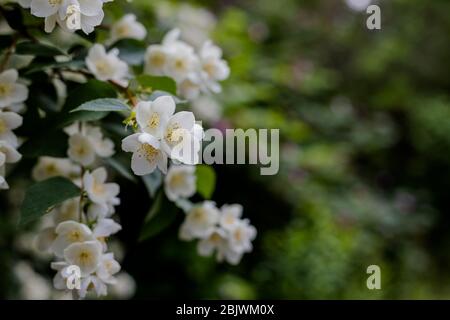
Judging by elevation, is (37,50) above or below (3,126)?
above

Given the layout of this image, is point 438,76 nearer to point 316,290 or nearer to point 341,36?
point 341,36

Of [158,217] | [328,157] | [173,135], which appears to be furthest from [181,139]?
[328,157]

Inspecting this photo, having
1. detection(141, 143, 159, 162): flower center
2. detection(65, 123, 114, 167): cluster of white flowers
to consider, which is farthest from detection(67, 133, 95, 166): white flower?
detection(141, 143, 159, 162): flower center

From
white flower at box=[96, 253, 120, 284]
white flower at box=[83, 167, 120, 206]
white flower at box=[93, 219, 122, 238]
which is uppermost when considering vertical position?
white flower at box=[83, 167, 120, 206]

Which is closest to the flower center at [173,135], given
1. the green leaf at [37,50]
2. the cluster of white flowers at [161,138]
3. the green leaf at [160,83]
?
the cluster of white flowers at [161,138]

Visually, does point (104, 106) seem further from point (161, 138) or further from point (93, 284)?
point (93, 284)

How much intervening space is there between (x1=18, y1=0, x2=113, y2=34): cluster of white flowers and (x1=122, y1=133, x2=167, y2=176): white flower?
15 cm

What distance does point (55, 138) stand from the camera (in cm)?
75

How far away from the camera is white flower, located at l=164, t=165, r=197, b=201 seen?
0.84 m

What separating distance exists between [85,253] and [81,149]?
171 millimetres

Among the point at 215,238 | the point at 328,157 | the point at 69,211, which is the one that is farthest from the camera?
the point at 328,157

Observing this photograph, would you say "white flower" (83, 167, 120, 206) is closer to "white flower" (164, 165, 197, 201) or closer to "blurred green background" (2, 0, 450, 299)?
"white flower" (164, 165, 197, 201)

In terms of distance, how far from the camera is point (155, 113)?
59 cm

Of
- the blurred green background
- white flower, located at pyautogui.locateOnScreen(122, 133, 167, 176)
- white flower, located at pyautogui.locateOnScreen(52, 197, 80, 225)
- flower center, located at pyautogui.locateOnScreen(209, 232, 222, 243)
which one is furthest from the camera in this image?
the blurred green background
